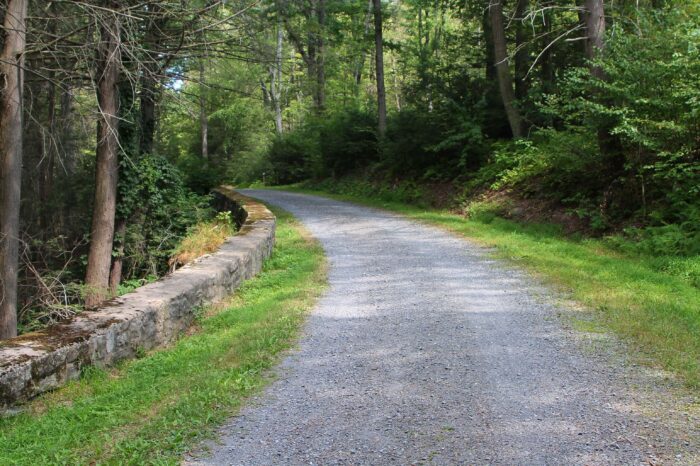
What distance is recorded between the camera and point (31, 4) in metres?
9.80

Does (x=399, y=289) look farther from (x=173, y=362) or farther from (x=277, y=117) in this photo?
(x=277, y=117)

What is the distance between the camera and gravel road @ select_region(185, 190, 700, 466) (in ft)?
11.0

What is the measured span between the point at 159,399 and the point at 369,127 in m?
22.0

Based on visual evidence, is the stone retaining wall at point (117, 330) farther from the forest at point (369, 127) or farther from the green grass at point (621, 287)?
the green grass at point (621, 287)

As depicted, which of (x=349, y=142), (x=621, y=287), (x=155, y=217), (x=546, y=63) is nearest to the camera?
(x=621, y=287)

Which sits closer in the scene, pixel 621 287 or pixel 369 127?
pixel 621 287

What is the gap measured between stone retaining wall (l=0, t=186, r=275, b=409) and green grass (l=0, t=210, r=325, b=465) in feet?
0.47

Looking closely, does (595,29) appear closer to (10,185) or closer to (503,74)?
(503,74)

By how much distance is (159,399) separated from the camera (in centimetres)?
429

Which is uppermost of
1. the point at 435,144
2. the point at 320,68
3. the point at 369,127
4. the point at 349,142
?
the point at 320,68

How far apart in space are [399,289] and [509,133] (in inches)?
470

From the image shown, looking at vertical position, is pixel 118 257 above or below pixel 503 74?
below

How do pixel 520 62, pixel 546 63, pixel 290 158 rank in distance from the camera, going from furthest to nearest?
pixel 290 158, pixel 520 62, pixel 546 63

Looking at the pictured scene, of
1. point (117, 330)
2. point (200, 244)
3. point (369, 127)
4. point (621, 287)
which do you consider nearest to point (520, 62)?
point (369, 127)
